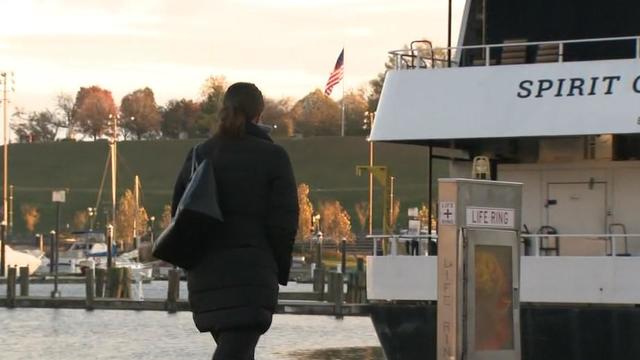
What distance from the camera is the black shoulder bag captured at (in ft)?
23.6

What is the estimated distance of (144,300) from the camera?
43.0 metres

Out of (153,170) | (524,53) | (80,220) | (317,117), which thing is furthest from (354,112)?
(524,53)

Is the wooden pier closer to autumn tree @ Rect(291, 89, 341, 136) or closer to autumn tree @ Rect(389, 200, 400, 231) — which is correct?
autumn tree @ Rect(389, 200, 400, 231)

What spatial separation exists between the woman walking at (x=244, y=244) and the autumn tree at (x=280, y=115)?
518 feet

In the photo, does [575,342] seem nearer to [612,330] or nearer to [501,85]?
[612,330]

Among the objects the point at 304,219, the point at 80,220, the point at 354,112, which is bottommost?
the point at 304,219

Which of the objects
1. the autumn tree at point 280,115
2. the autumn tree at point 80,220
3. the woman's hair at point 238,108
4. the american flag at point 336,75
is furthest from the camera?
the autumn tree at point 280,115

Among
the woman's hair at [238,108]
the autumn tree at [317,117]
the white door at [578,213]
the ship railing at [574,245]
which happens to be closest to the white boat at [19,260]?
the white door at [578,213]

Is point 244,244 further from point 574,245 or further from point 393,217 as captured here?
point 393,217

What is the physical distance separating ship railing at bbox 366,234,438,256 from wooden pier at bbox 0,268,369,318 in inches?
719

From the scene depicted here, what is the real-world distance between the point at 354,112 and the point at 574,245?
14426 centimetres

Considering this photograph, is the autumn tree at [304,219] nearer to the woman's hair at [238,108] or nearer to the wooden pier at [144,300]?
the wooden pier at [144,300]

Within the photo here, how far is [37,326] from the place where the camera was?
36562mm

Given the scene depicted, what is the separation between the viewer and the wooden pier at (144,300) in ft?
134
